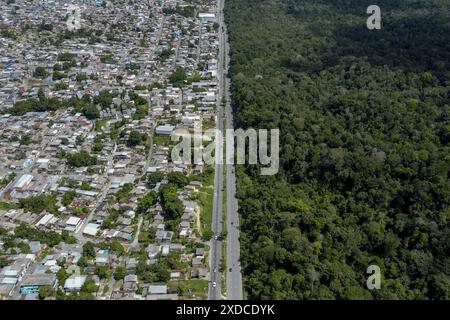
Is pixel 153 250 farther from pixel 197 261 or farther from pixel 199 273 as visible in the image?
pixel 199 273

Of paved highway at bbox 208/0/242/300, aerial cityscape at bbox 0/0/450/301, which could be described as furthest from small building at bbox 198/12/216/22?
paved highway at bbox 208/0/242/300

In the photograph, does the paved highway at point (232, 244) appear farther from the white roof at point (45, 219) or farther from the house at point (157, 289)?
the white roof at point (45, 219)

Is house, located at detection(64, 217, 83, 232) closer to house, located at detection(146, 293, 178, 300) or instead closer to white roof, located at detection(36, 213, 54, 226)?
white roof, located at detection(36, 213, 54, 226)

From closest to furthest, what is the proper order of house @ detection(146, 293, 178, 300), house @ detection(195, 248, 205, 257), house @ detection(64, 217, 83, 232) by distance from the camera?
1. house @ detection(146, 293, 178, 300)
2. house @ detection(195, 248, 205, 257)
3. house @ detection(64, 217, 83, 232)

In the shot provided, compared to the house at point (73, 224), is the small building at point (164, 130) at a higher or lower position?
higher

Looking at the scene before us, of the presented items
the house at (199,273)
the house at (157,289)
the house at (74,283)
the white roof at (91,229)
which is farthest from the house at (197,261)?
the white roof at (91,229)

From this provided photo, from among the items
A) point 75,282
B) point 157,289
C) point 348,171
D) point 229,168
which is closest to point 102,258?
point 75,282

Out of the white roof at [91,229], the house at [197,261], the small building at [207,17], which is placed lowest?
the house at [197,261]
